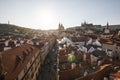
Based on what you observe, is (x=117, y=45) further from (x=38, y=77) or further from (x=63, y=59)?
(x=38, y=77)

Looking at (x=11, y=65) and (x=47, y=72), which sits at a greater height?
(x=11, y=65)

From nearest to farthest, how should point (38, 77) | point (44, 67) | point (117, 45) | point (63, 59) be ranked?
point (63, 59), point (38, 77), point (44, 67), point (117, 45)

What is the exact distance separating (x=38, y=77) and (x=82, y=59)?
43.0 ft

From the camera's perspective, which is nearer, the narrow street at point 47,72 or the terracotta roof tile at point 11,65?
the terracotta roof tile at point 11,65

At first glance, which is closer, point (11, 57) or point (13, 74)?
point (13, 74)

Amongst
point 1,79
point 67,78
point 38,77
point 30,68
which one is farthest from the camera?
point 38,77

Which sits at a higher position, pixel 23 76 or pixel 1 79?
pixel 1 79

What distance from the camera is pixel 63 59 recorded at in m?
41.8

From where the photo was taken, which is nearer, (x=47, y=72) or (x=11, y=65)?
(x=11, y=65)

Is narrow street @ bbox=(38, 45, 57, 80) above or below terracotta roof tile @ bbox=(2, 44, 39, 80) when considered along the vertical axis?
below

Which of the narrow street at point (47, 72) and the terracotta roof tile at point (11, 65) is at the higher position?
the terracotta roof tile at point (11, 65)

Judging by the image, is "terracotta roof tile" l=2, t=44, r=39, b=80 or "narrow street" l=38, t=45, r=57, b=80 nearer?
"terracotta roof tile" l=2, t=44, r=39, b=80

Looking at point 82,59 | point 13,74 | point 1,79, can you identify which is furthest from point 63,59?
point 1,79

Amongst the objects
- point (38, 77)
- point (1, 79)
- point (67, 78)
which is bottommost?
point (38, 77)
